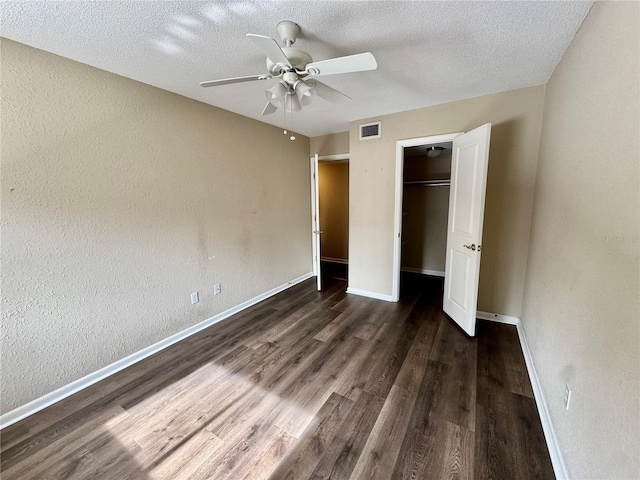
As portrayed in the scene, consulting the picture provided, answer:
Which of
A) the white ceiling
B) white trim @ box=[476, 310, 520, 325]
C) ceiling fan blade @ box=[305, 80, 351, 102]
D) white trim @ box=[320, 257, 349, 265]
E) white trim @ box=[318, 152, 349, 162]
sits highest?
the white ceiling

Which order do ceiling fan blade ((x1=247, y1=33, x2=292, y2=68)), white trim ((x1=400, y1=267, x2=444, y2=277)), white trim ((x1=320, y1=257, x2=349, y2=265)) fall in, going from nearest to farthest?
1. ceiling fan blade ((x1=247, y1=33, x2=292, y2=68))
2. white trim ((x1=400, y1=267, x2=444, y2=277))
3. white trim ((x1=320, y1=257, x2=349, y2=265))

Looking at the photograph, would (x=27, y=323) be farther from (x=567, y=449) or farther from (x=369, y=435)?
(x=567, y=449)

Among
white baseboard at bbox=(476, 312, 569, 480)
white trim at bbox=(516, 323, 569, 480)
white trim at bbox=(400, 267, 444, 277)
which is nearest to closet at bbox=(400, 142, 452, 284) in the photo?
white trim at bbox=(400, 267, 444, 277)

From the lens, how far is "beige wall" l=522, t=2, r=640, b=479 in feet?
2.97

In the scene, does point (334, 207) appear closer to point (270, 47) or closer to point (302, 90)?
point (302, 90)

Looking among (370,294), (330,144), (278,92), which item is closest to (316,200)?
(330,144)

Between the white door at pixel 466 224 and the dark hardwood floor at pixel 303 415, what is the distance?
1.19 feet

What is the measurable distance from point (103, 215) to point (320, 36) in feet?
7.00

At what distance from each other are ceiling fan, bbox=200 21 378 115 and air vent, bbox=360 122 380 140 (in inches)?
57.1

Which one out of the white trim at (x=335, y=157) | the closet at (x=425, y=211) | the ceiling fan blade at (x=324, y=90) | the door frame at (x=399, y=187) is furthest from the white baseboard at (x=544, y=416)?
the white trim at (x=335, y=157)

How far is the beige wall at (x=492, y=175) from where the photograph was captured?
254 centimetres

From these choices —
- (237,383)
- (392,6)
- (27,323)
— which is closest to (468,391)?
(237,383)

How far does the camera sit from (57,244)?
184 cm

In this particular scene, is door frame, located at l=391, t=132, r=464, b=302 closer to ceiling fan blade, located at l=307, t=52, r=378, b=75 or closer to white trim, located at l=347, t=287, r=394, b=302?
white trim, located at l=347, t=287, r=394, b=302
